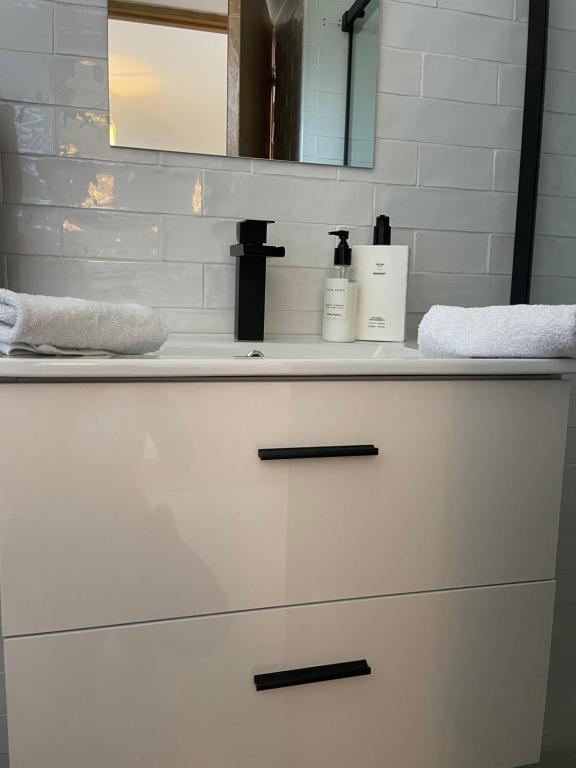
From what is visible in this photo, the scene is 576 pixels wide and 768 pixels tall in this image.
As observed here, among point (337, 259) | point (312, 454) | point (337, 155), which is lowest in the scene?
point (312, 454)

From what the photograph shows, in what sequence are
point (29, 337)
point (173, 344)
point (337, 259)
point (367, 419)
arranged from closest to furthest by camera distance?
point (29, 337) < point (367, 419) < point (173, 344) < point (337, 259)

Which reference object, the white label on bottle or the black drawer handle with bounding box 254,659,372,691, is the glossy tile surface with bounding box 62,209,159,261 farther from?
the black drawer handle with bounding box 254,659,372,691

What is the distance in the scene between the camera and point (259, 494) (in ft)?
2.20

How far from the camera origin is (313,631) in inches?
28.2

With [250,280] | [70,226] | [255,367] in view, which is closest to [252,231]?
[250,280]

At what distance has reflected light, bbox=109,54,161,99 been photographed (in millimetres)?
995

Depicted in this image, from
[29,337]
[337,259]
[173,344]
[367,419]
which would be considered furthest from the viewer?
[337,259]

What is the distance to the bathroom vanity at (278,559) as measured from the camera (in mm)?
617

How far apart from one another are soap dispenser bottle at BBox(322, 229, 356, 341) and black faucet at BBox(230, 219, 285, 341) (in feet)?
0.39

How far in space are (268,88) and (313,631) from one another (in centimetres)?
88

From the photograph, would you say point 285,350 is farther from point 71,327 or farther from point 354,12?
point 354,12

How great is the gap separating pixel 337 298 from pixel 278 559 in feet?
1.73

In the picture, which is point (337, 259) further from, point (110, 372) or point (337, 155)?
point (110, 372)

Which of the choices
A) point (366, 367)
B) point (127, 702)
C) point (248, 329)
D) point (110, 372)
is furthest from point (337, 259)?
point (127, 702)
